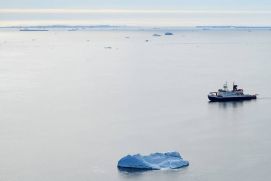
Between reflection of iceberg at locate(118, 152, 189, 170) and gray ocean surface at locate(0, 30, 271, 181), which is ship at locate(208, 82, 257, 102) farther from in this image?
reflection of iceberg at locate(118, 152, 189, 170)

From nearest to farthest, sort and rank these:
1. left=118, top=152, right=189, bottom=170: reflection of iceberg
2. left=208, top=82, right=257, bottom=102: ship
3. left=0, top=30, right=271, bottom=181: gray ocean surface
Result: left=118, top=152, right=189, bottom=170: reflection of iceberg < left=0, top=30, right=271, bottom=181: gray ocean surface < left=208, top=82, right=257, bottom=102: ship

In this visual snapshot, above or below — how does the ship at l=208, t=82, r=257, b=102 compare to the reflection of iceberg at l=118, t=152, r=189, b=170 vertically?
above

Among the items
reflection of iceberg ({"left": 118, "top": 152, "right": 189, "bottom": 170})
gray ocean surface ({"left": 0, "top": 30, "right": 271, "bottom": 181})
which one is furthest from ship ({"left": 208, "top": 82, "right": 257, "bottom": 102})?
reflection of iceberg ({"left": 118, "top": 152, "right": 189, "bottom": 170})

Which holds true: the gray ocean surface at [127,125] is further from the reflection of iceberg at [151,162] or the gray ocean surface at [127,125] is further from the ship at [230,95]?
the ship at [230,95]

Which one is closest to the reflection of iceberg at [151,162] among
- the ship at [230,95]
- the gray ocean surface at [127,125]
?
the gray ocean surface at [127,125]

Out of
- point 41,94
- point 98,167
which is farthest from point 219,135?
point 41,94

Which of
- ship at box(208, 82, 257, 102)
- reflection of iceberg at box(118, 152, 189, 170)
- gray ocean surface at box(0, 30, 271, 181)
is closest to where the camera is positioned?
reflection of iceberg at box(118, 152, 189, 170)

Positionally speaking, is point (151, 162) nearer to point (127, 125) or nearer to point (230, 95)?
point (127, 125)

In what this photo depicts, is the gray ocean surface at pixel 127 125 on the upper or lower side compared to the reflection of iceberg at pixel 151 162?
upper

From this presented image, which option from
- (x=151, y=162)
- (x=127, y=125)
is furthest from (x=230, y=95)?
(x=151, y=162)
